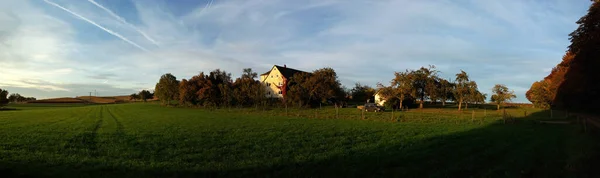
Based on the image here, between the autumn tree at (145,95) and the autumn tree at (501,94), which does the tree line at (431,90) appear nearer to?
the autumn tree at (501,94)

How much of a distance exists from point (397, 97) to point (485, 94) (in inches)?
608

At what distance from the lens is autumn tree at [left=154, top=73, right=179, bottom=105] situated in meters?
77.0

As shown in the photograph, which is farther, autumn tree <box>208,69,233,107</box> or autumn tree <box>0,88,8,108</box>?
autumn tree <box>0,88,8,108</box>

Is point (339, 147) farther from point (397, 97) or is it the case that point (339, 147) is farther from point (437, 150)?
point (397, 97)

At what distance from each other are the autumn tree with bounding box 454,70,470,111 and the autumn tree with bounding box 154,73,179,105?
61076mm

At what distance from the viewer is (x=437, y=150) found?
1122cm

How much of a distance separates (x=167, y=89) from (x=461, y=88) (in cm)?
6507

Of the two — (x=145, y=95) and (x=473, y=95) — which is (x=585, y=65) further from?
(x=145, y=95)

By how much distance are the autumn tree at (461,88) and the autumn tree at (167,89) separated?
61076 mm

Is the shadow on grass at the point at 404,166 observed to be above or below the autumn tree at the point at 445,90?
below

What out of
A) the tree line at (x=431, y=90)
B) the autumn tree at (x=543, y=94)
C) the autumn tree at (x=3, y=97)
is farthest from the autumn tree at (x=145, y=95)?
the autumn tree at (x=543, y=94)

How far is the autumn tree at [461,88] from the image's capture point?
176 ft

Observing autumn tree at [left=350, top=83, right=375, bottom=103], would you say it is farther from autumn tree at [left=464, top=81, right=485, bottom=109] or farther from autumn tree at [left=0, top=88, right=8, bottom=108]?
autumn tree at [left=0, top=88, right=8, bottom=108]

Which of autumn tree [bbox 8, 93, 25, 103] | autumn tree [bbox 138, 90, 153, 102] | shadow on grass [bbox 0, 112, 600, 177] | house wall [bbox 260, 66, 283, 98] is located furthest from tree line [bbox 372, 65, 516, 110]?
autumn tree [bbox 8, 93, 25, 103]
